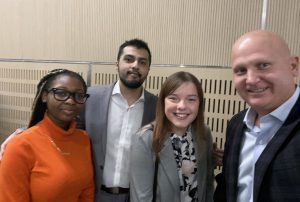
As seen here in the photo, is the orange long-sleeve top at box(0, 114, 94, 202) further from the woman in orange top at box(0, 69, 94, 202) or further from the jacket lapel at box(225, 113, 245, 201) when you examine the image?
the jacket lapel at box(225, 113, 245, 201)

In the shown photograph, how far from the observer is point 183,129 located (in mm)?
1679

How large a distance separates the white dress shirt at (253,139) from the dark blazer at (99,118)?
0.81 metres

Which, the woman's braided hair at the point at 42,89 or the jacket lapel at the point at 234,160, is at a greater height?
the woman's braided hair at the point at 42,89

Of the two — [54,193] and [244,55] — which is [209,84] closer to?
[244,55]

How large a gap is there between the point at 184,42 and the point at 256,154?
113cm

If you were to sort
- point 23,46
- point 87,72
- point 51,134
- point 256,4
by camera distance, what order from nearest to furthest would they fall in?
point 51,134 → point 256,4 → point 87,72 → point 23,46

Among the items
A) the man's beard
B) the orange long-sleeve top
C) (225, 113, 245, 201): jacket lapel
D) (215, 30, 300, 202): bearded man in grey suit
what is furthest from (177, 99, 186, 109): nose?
the orange long-sleeve top

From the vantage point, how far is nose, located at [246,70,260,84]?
3.69ft

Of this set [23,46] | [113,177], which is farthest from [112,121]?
[23,46]

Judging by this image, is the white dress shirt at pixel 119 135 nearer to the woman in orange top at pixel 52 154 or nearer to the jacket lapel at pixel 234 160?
the woman in orange top at pixel 52 154

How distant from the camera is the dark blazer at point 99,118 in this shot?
190 centimetres

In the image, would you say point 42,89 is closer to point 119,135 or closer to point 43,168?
point 43,168

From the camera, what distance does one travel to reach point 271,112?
1.16m

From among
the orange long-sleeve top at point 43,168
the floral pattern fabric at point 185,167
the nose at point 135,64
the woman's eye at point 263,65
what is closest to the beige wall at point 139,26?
the nose at point 135,64
